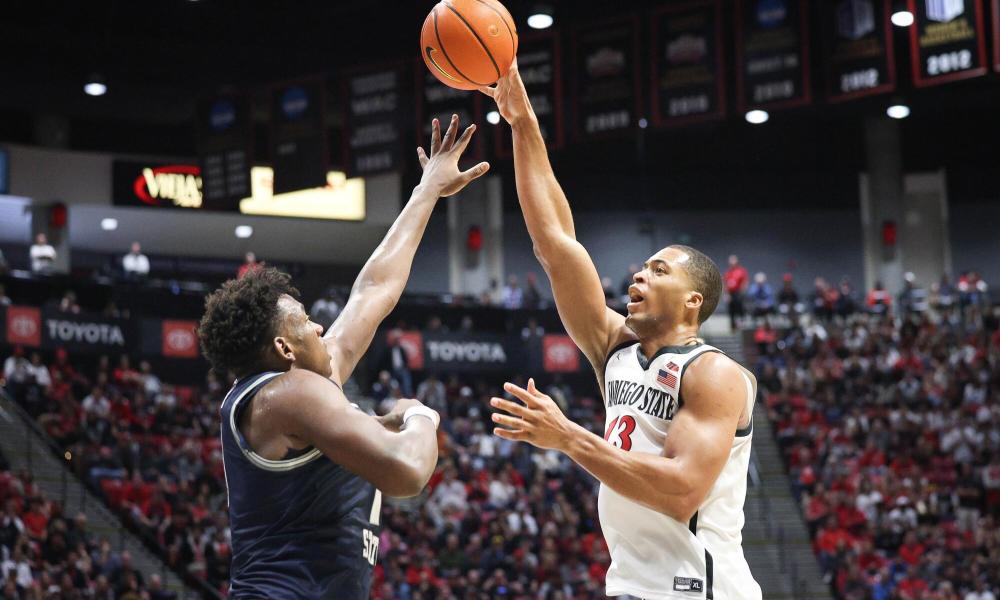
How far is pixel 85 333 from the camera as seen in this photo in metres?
22.5

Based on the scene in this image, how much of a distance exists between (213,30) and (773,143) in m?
14.7

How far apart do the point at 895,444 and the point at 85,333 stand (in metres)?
14.7

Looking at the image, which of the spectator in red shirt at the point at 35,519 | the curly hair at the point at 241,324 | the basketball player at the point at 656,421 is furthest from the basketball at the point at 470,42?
the spectator in red shirt at the point at 35,519

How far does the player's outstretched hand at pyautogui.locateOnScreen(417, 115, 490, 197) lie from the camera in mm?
5418

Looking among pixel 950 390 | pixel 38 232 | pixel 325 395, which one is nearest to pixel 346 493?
pixel 325 395

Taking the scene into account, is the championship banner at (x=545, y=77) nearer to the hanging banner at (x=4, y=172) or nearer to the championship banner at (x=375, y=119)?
the championship banner at (x=375, y=119)

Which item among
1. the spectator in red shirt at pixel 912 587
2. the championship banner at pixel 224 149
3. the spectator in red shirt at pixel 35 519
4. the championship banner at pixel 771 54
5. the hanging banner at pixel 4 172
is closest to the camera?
the spectator in red shirt at pixel 35 519

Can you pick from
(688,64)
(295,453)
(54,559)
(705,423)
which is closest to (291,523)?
(295,453)

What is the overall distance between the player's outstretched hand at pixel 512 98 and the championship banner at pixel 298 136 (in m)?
15.2

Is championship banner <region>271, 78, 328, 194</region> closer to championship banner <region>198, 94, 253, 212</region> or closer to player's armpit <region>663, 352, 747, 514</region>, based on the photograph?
championship banner <region>198, 94, 253, 212</region>

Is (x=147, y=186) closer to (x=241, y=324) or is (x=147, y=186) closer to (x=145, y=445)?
(x=145, y=445)

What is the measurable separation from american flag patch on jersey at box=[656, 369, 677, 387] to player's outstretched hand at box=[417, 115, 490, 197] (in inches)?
51.5

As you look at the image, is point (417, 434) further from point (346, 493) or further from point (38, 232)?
point (38, 232)

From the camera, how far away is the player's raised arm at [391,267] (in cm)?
484
